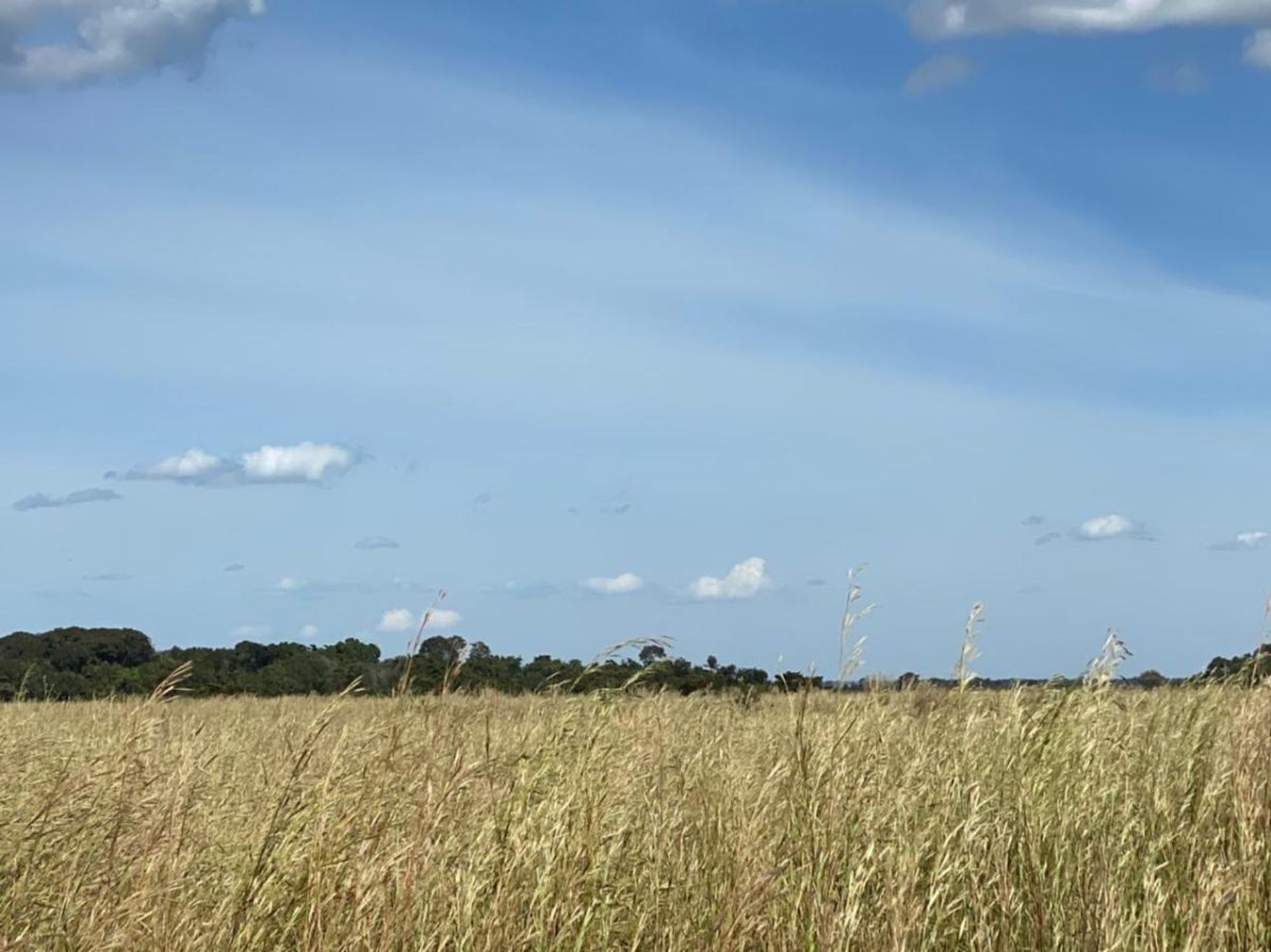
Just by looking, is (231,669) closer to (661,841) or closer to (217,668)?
(217,668)

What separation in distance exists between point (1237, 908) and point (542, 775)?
Result: 2.41 metres

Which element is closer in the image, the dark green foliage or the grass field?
the grass field

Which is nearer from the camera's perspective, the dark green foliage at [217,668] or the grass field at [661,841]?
A: the grass field at [661,841]

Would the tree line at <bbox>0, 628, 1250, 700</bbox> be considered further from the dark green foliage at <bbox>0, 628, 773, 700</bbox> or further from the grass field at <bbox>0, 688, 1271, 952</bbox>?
the grass field at <bbox>0, 688, 1271, 952</bbox>

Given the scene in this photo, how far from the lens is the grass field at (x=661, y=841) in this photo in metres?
3.94

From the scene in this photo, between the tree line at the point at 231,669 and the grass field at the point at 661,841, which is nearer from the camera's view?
the grass field at the point at 661,841

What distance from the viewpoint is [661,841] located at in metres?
4.83

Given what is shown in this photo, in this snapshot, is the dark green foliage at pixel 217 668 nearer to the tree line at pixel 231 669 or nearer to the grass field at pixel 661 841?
the tree line at pixel 231 669

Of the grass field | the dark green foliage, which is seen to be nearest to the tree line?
the dark green foliage

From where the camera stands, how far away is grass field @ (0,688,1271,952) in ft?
12.9

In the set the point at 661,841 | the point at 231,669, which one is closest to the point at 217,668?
the point at 231,669

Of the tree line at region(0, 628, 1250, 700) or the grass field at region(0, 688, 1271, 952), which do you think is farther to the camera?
the tree line at region(0, 628, 1250, 700)

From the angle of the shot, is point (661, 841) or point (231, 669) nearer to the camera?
point (661, 841)

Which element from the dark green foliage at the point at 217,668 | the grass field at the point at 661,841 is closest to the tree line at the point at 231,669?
the dark green foliage at the point at 217,668
